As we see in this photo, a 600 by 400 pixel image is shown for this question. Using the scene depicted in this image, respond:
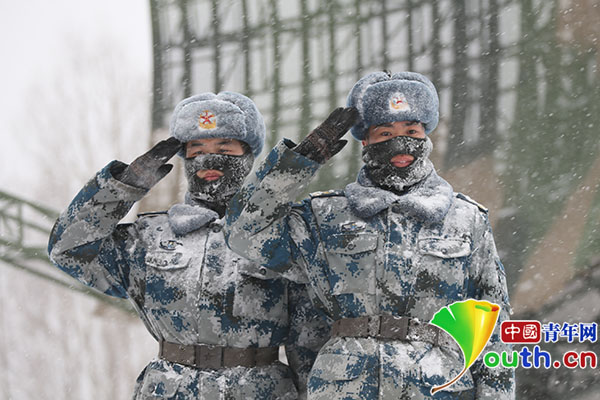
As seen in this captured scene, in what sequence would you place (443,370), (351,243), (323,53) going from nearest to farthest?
(443,370) → (351,243) → (323,53)

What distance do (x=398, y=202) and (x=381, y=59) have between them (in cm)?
363

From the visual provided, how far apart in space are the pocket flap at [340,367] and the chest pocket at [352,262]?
0.20m

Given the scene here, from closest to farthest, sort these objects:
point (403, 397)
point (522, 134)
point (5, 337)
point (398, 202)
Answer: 1. point (403, 397)
2. point (398, 202)
3. point (522, 134)
4. point (5, 337)

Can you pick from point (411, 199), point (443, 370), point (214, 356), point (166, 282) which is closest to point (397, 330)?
point (443, 370)

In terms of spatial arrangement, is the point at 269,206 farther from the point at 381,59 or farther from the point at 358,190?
the point at 381,59

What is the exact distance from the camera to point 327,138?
254 centimetres

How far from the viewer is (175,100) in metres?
6.38

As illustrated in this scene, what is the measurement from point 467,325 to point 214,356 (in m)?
0.85

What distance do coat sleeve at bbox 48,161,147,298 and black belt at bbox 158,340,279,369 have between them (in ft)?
1.05

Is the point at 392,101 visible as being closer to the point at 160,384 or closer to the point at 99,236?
the point at 99,236

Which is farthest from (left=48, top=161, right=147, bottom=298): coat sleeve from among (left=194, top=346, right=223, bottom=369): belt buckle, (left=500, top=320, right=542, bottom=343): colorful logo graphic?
(left=500, top=320, right=542, bottom=343): colorful logo graphic

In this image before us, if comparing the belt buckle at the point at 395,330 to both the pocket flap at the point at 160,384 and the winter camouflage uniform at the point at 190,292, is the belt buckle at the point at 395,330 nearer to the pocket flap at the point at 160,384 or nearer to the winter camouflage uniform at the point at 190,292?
the winter camouflage uniform at the point at 190,292

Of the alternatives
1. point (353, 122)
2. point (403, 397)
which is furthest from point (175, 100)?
point (403, 397)

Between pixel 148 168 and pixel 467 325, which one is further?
pixel 148 168
